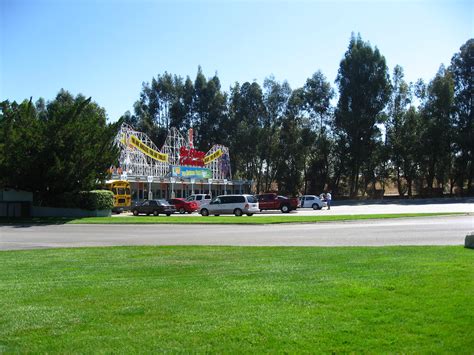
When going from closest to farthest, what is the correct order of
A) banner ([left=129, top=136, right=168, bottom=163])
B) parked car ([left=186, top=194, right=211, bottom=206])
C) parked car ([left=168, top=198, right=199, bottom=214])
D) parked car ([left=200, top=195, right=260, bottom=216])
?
parked car ([left=200, top=195, right=260, bottom=216]), parked car ([left=168, top=198, right=199, bottom=214]), parked car ([left=186, top=194, right=211, bottom=206]), banner ([left=129, top=136, right=168, bottom=163])

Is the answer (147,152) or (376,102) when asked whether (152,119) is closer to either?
(147,152)

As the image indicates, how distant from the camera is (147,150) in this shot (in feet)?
187

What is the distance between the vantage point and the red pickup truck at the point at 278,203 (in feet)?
149

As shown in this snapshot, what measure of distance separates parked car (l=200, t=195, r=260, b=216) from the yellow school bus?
11.1 metres

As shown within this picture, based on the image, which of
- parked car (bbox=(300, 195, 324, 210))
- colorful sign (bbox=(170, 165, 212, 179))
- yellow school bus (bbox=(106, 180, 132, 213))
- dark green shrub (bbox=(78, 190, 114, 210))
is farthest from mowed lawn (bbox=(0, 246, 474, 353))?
colorful sign (bbox=(170, 165, 212, 179))

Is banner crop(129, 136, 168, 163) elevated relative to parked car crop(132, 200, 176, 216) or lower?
elevated

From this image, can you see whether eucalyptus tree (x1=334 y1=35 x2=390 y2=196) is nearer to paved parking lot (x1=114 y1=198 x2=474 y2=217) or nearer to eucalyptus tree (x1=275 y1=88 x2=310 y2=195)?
eucalyptus tree (x1=275 y1=88 x2=310 y2=195)

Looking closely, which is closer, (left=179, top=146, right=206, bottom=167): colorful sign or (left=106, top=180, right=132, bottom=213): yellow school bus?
(left=106, top=180, right=132, bottom=213): yellow school bus

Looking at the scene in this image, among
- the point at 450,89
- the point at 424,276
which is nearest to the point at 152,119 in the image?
the point at 450,89

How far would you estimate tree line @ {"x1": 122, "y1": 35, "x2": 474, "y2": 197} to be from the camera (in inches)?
2943

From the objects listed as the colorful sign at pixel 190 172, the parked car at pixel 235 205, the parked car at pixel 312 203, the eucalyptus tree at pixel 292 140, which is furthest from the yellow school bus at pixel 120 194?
the eucalyptus tree at pixel 292 140

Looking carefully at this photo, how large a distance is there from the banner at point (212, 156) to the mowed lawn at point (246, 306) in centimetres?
5528

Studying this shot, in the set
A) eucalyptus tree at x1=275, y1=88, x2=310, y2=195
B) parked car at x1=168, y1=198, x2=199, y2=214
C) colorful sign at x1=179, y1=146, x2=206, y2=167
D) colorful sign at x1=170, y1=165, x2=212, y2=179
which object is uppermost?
eucalyptus tree at x1=275, y1=88, x2=310, y2=195

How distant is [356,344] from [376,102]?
73.8 metres
